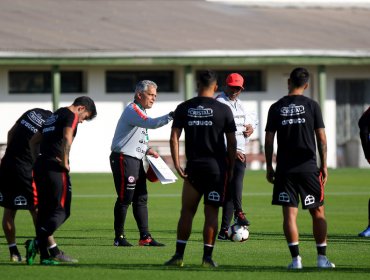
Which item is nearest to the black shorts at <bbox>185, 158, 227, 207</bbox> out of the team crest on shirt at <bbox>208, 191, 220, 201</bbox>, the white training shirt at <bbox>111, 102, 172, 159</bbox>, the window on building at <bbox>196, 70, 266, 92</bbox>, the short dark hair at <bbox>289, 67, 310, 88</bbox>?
the team crest on shirt at <bbox>208, 191, 220, 201</bbox>

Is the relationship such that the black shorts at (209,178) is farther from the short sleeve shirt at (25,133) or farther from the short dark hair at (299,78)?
the short sleeve shirt at (25,133)

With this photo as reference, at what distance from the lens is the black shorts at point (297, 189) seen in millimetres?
11844

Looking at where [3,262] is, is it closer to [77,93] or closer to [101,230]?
[101,230]

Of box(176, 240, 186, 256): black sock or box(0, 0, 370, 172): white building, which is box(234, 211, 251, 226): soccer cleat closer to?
box(176, 240, 186, 256): black sock

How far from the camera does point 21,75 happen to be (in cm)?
3788

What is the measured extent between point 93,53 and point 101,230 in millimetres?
19197

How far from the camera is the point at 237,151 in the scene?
15555 mm

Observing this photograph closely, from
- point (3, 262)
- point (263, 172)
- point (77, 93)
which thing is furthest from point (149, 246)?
point (77, 93)

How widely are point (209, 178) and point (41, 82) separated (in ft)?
87.9

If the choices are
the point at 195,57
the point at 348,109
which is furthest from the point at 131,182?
the point at 348,109

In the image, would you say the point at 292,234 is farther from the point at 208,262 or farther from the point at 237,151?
the point at 237,151

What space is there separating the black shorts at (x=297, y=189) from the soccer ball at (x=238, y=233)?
3.18m

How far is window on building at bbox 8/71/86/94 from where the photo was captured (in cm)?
3775

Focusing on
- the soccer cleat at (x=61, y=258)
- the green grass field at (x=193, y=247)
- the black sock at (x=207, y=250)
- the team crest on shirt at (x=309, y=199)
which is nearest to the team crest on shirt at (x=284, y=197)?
the team crest on shirt at (x=309, y=199)
